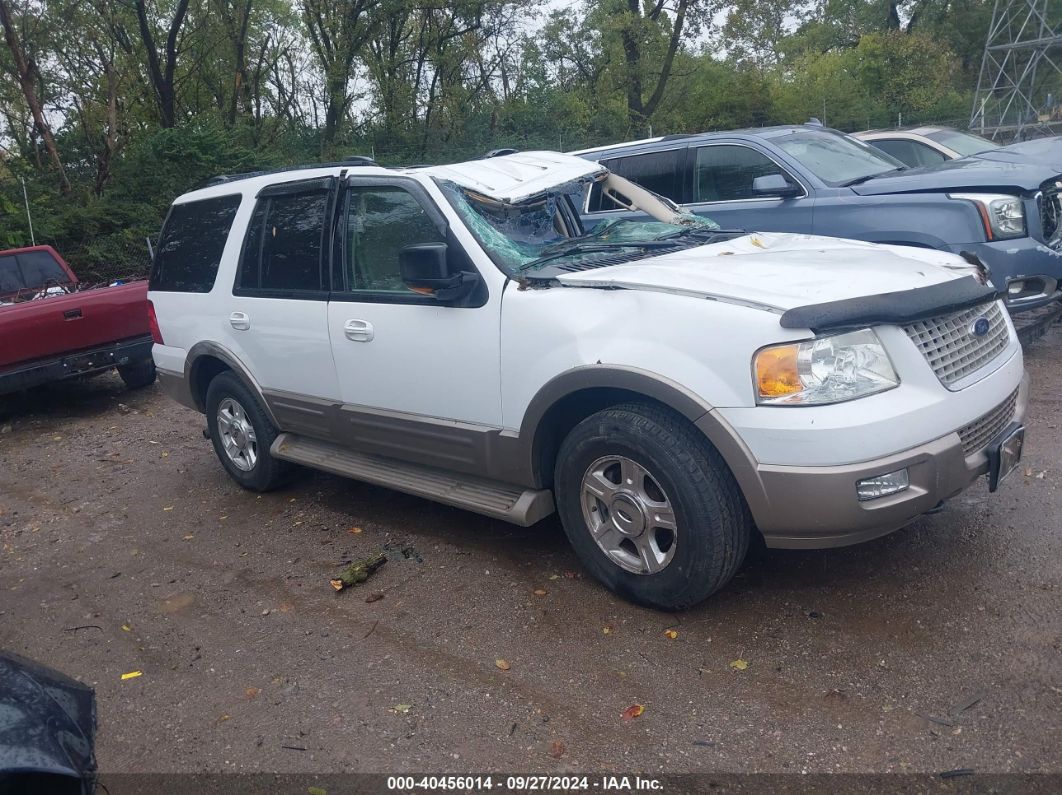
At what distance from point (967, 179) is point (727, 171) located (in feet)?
6.16

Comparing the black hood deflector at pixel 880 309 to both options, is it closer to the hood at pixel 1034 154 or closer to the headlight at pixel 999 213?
the headlight at pixel 999 213

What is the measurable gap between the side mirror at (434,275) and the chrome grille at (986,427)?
6.93ft

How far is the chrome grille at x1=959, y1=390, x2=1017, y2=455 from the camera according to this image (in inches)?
133

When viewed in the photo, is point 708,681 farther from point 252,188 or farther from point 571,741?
point 252,188

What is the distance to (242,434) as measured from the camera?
5.75m

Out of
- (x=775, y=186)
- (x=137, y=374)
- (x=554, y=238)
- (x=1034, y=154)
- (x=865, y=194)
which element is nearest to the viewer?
(x=554, y=238)

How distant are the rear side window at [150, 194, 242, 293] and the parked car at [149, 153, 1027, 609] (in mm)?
169

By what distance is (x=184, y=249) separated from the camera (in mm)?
5992

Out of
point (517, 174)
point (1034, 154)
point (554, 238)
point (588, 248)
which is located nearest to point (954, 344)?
point (588, 248)

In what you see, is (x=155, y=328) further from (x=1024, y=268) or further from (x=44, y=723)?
(x=1024, y=268)

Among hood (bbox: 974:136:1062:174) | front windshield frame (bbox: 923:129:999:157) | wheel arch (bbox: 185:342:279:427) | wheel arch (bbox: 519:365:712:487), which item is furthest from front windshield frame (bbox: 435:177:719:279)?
front windshield frame (bbox: 923:129:999:157)

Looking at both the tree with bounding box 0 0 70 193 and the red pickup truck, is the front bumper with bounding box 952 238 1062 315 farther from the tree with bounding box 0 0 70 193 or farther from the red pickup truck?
the tree with bounding box 0 0 70 193

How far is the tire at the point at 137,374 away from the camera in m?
9.34

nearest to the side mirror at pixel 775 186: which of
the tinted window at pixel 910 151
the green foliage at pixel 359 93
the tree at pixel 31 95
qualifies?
the tinted window at pixel 910 151
